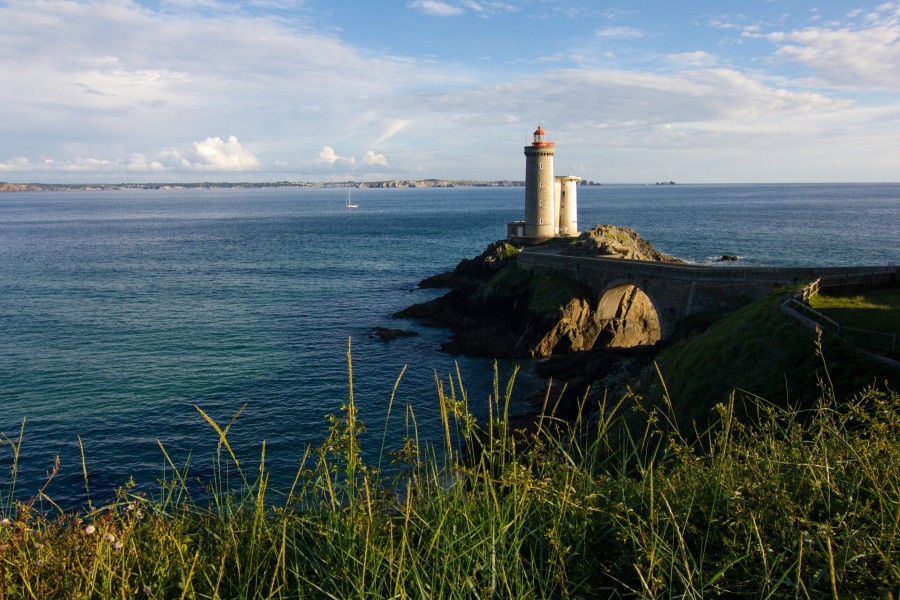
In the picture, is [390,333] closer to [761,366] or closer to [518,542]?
[761,366]

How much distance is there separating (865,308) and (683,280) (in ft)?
37.1

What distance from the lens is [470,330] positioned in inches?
1683

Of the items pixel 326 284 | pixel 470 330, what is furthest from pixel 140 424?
pixel 326 284

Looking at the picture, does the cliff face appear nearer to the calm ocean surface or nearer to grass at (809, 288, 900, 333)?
the calm ocean surface

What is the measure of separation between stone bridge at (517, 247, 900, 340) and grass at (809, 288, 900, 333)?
134 cm

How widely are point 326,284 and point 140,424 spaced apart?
36.4m

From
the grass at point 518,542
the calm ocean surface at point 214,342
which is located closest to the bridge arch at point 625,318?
the calm ocean surface at point 214,342

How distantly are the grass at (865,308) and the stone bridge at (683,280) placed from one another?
1338 mm

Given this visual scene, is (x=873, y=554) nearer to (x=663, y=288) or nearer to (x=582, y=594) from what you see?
(x=582, y=594)

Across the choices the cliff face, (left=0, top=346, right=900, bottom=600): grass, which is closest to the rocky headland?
the cliff face

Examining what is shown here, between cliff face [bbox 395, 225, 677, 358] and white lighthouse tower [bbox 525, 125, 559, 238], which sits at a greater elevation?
white lighthouse tower [bbox 525, 125, 559, 238]

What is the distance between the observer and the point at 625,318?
39.6 metres

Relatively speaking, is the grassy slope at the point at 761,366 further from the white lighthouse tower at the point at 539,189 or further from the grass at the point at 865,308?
the white lighthouse tower at the point at 539,189

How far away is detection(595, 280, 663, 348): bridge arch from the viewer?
38781mm
